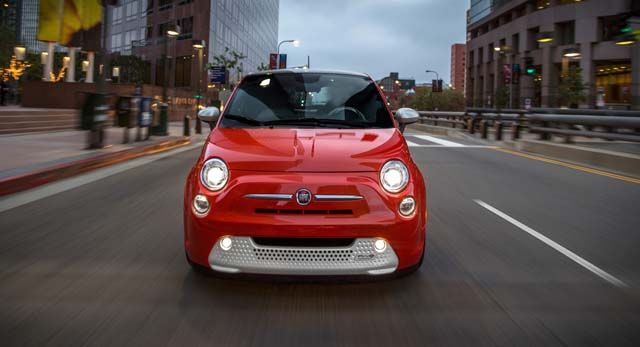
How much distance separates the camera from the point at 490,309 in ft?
12.0

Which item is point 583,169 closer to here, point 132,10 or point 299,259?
point 299,259

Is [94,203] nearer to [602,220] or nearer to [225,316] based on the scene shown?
[225,316]

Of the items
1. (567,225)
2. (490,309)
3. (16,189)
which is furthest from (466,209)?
(16,189)

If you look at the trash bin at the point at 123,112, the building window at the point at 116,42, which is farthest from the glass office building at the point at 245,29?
the trash bin at the point at 123,112

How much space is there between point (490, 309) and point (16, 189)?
702 cm

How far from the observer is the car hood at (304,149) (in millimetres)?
3760

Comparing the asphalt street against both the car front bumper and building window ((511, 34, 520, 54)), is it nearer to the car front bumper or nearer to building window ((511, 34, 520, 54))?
the car front bumper

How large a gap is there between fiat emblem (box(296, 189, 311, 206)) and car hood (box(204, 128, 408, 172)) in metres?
0.18

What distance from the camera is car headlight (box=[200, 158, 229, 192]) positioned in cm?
372

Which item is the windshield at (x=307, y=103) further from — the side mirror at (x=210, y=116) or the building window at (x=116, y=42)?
the building window at (x=116, y=42)

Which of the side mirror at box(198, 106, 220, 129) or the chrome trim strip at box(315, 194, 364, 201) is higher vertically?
the side mirror at box(198, 106, 220, 129)

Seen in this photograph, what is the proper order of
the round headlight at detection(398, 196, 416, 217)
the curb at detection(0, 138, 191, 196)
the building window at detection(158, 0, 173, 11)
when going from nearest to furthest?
1. the round headlight at detection(398, 196, 416, 217)
2. the curb at detection(0, 138, 191, 196)
3. the building window at detection(158, 0, 173, 11)

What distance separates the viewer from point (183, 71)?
65.7 m

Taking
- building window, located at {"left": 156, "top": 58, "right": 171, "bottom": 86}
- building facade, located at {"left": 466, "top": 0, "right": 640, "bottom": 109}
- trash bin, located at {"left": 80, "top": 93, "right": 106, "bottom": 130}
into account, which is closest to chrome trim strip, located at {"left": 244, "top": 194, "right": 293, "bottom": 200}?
trash bin, located at {"left": 80, "top": 93, "right": 106, "bottom": 130}
